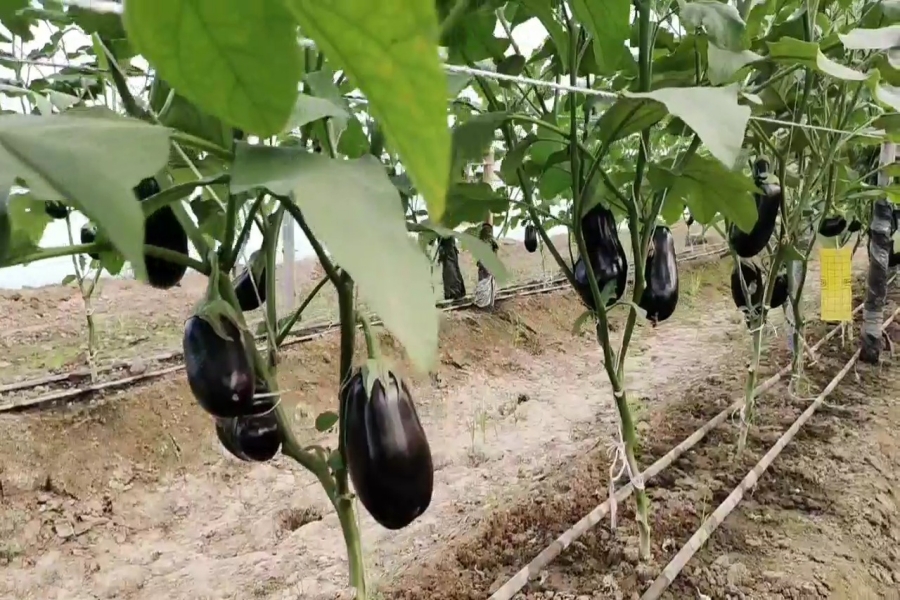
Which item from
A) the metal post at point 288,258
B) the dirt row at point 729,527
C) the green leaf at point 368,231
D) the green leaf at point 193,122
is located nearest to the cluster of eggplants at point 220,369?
the green leaf at point 193,122

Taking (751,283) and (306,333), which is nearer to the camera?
(751,283)

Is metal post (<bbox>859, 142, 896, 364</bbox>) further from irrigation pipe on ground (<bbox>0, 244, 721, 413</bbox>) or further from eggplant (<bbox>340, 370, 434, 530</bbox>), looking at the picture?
eggplant (<bbox>340, 370, 434, 530</bbox>)

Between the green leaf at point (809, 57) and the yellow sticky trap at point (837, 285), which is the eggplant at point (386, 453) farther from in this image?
the yellow sticky trap at point (837, 285)

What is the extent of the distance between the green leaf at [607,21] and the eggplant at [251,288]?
35 centimetres

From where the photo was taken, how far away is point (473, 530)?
0.96 m

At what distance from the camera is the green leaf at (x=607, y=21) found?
37 cm

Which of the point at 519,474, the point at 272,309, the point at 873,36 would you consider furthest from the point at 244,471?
the point at 873,36

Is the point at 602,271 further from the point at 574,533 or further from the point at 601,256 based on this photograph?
the point at 574,533

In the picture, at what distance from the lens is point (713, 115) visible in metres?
0.25

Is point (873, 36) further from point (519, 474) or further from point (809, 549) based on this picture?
point (519, 474)

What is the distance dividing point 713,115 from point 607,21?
0.53ft

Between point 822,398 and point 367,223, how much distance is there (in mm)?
1486

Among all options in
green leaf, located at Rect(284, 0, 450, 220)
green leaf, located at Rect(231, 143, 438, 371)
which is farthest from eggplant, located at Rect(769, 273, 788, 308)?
green leaf, located at Rect(284, 0, 450, 220)

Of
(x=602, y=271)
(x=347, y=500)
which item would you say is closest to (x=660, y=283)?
(x=602, y=271)
